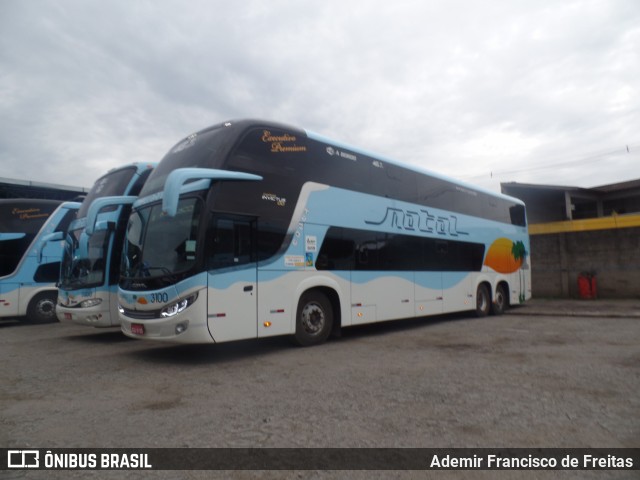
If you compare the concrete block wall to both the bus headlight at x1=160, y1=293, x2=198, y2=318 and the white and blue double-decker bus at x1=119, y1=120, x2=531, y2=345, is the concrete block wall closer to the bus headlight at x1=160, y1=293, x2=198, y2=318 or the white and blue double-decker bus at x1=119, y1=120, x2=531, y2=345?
the white and blue double-decker bus at x1=119, y1=120, x2=531, y2=345

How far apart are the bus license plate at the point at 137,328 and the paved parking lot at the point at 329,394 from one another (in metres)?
0.50

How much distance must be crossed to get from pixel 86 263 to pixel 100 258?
0.41 meters

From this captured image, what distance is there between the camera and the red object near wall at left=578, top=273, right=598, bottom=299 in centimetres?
1798

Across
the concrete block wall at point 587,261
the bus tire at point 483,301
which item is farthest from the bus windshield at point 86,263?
the concrete block wall at point 587,261

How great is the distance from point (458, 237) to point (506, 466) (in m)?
9.65

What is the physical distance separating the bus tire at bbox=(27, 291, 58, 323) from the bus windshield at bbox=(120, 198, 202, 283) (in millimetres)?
7804

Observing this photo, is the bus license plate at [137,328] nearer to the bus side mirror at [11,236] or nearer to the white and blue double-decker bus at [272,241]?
the white and blue double-decker bus at [272,241]

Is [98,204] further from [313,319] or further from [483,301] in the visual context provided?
[483,301]

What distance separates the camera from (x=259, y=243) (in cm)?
714

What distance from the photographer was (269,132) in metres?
7.57

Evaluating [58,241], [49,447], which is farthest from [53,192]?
[49,447]

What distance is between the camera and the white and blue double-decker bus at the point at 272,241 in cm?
647

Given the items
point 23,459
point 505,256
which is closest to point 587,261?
point 505,256

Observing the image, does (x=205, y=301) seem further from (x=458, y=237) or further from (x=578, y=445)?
(x=458, y=237)
